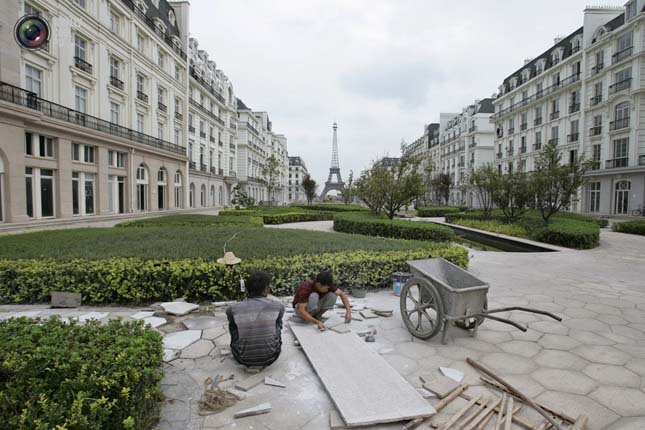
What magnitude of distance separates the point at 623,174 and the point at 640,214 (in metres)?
3.46

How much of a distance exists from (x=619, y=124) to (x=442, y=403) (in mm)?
35085

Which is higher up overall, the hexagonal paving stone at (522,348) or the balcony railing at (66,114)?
the balcony railing at (66,114)

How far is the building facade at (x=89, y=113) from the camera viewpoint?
621 inches

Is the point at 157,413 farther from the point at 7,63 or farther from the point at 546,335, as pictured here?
the point at 7,63

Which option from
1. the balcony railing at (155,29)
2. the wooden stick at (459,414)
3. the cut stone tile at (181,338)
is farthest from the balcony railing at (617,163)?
the balcony railing at (155,29)

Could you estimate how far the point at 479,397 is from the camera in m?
3.02

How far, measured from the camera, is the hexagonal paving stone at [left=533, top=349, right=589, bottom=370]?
361cm

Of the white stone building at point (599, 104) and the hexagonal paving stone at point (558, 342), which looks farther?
the white stone building at point (599, 104)

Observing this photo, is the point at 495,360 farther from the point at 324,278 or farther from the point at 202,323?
the point at 202,323

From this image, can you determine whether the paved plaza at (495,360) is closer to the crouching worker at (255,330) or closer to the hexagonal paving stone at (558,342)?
the hexagonal paving stone at (558,342)

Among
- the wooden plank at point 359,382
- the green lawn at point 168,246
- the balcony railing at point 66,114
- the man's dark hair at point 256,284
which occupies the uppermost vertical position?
the balcony railing at point 66,114

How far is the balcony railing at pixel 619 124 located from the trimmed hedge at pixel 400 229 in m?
25.3

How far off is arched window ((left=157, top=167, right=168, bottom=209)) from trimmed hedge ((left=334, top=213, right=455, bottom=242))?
63.1ft

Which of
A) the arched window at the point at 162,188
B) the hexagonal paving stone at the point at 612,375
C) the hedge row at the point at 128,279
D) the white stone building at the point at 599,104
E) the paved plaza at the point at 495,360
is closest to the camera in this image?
the paved plaza at the point at 495,360
